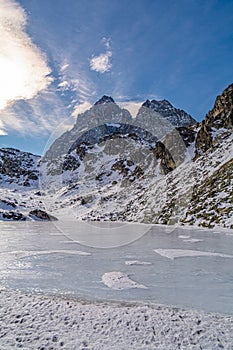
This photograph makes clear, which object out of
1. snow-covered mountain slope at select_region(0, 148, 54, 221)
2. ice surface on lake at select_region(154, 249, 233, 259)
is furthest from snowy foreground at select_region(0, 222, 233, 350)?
snow-covered mountain slope at select_region(0, 148, 54, 221)

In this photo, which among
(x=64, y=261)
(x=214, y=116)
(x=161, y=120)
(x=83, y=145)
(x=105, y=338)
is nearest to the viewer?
(x=105, y=338)

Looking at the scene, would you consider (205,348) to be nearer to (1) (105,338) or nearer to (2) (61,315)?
(1) (105,338)

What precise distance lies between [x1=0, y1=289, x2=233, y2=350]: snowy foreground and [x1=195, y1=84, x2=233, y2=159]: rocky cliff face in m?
42.3

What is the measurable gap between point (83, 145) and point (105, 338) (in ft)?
520

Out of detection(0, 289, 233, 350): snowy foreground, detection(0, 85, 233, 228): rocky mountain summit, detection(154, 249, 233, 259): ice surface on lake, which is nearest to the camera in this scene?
detection(0, 289, 233, 350): snowy foreground

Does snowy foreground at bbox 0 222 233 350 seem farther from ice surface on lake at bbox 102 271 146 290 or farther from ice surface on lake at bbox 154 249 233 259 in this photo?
ice surface on lake at bbox 154 249 233 259

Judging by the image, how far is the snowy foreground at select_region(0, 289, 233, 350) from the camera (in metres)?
3.89

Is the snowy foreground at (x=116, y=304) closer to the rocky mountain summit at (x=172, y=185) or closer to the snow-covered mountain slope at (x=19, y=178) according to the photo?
the rocky mountain summit at (x=172, y=185)

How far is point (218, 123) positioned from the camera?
47.2 m

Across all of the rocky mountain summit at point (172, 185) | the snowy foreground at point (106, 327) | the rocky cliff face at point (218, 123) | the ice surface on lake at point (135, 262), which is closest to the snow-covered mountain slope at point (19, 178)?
the rocky mountain summit at point (172, 185)

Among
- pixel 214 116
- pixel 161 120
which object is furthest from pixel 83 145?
pixel 214 116

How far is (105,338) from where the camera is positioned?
13.3 ft

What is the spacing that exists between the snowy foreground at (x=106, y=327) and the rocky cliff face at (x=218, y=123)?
4231cm

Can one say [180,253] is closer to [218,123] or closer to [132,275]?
[132,275]
